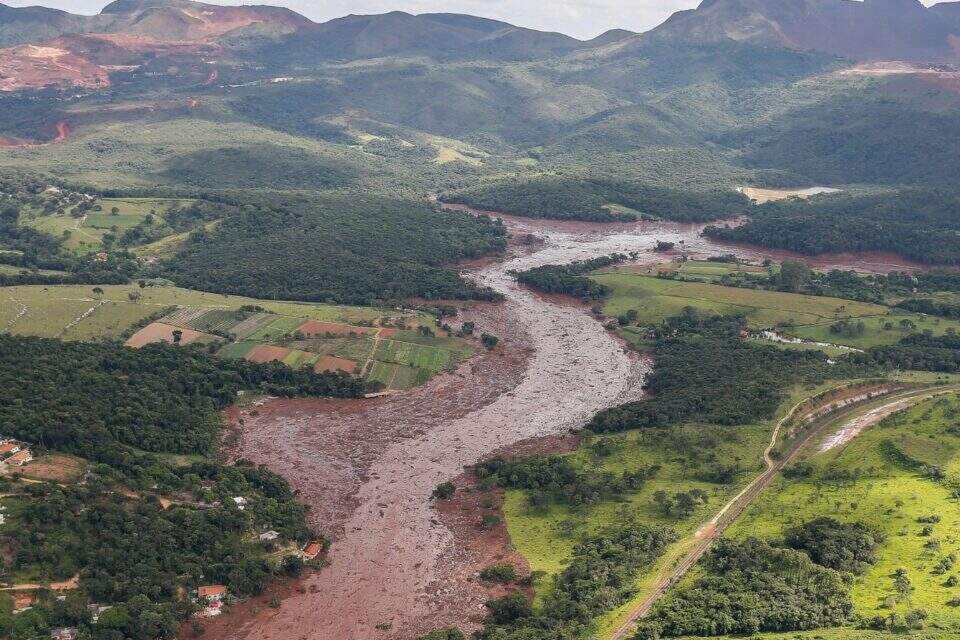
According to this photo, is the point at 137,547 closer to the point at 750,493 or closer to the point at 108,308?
the point at 750,493

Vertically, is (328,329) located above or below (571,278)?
below

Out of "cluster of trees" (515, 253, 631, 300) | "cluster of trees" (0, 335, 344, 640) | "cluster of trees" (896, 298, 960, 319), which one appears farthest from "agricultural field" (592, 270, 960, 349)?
"cluster of trees" (0, 335, 344, 640)

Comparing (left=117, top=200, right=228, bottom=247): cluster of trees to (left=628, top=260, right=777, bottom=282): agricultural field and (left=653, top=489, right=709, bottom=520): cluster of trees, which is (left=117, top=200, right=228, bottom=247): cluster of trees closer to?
(left=628, top=260, right=777, bottom=282): agricultural field

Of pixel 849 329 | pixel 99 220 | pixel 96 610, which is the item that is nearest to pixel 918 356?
pixel 849 329

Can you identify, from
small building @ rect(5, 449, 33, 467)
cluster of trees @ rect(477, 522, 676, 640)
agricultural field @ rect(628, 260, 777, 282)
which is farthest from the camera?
agricultural field @ rect(628, 260, 777, 282)

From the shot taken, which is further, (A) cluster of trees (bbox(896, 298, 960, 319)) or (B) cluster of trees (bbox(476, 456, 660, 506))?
(A) cluster of trees (bbox(896, 298, 960, 319))

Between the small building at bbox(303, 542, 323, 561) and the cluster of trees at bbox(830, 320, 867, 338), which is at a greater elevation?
the cluster of trees at bbox(830, 320, 867, 338)

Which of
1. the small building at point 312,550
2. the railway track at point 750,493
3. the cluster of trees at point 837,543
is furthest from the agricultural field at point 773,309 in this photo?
the small building at point 312,550
